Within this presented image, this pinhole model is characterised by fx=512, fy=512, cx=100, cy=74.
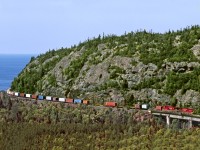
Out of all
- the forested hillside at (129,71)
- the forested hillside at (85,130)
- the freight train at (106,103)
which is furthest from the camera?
the forested hillside at (129,71)

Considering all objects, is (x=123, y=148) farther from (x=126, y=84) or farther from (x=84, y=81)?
(x=84, y=81)

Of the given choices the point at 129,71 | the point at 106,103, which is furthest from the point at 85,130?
the point at 129,71

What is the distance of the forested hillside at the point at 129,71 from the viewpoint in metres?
144

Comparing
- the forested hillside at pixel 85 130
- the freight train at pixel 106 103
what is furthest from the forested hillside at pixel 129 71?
the forested hillside at pixel 85 130

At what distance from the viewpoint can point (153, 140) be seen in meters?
98.8

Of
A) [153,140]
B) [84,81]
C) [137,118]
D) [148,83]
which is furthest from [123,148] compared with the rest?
[84,81]

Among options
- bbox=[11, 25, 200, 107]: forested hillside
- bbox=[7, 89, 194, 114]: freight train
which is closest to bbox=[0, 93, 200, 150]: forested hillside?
bbox=[7, 89, 194, 114]: freight train

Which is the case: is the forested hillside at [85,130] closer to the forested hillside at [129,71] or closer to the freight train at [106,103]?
the freight train at [106,103]

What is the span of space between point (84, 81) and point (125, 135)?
6264 cm

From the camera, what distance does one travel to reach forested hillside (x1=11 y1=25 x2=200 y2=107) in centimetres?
14450

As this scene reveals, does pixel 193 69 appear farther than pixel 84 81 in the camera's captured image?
No

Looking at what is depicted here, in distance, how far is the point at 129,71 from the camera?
15762 centimetres

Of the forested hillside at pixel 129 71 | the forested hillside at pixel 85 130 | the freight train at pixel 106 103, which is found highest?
the forested hillside at pixel 129 71

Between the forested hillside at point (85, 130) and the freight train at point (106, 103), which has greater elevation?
the freight train at point (106, 103)
